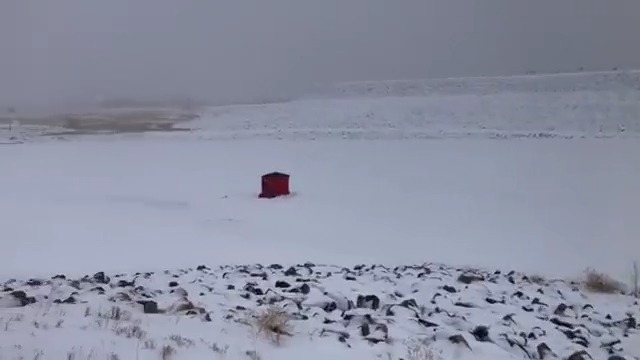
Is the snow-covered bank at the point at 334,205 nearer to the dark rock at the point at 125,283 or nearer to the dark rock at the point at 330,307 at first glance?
the dark rock at the point at 125,283

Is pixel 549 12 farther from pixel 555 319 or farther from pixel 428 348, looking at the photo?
pixel 428 348

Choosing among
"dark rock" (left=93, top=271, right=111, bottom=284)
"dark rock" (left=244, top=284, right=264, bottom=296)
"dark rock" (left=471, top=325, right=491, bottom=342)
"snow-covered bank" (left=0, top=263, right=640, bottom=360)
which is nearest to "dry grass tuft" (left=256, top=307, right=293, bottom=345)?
"snow-covered bank" (left=0, top=263, right=640, bottom=360)

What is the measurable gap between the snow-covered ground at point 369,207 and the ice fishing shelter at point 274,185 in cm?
5

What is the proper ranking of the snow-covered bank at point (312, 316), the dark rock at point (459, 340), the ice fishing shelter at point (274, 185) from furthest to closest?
the ice fishing shelter at point (274, 185) < the dark rock at point (459, 340) < the snow-covered bank at point (312, 316)

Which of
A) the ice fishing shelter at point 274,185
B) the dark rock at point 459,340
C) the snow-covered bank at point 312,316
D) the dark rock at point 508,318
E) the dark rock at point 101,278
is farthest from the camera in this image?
the ice fishing shelter at point 274,185

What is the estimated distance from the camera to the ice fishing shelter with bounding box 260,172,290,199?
12.4ft

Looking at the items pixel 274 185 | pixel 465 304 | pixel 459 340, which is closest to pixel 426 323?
pixel 459 340

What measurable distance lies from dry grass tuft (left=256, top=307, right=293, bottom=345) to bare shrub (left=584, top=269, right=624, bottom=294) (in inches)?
51.4

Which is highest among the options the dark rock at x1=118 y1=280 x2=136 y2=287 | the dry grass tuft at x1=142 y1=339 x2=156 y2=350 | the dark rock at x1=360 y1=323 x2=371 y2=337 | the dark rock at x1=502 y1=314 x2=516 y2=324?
the dry grass tuft at x1=142 y1=339 x2=156 y2=350

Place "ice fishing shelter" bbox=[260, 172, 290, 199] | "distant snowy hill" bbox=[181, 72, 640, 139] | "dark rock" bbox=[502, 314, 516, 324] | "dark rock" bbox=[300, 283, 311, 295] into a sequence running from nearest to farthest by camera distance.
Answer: "dark rock" bbox=[502, 314, 516, 324]
"dark rock" bbox=[300, 283, 311, 295]
"distant snowy hill" bbox=[181, 72, 640, 139]
"ice fishing shelter" bbox=[260, 172, 290, 199]

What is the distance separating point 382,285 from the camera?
110 inches

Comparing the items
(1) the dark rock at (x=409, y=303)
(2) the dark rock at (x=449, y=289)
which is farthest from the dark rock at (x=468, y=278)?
(1) the dark rock at (x=409, y=303)

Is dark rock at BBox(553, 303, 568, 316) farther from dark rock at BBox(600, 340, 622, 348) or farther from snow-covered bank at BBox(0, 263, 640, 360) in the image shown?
dark rock at BBox(600, 340, 622, 348)

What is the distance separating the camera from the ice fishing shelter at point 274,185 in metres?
3.79
